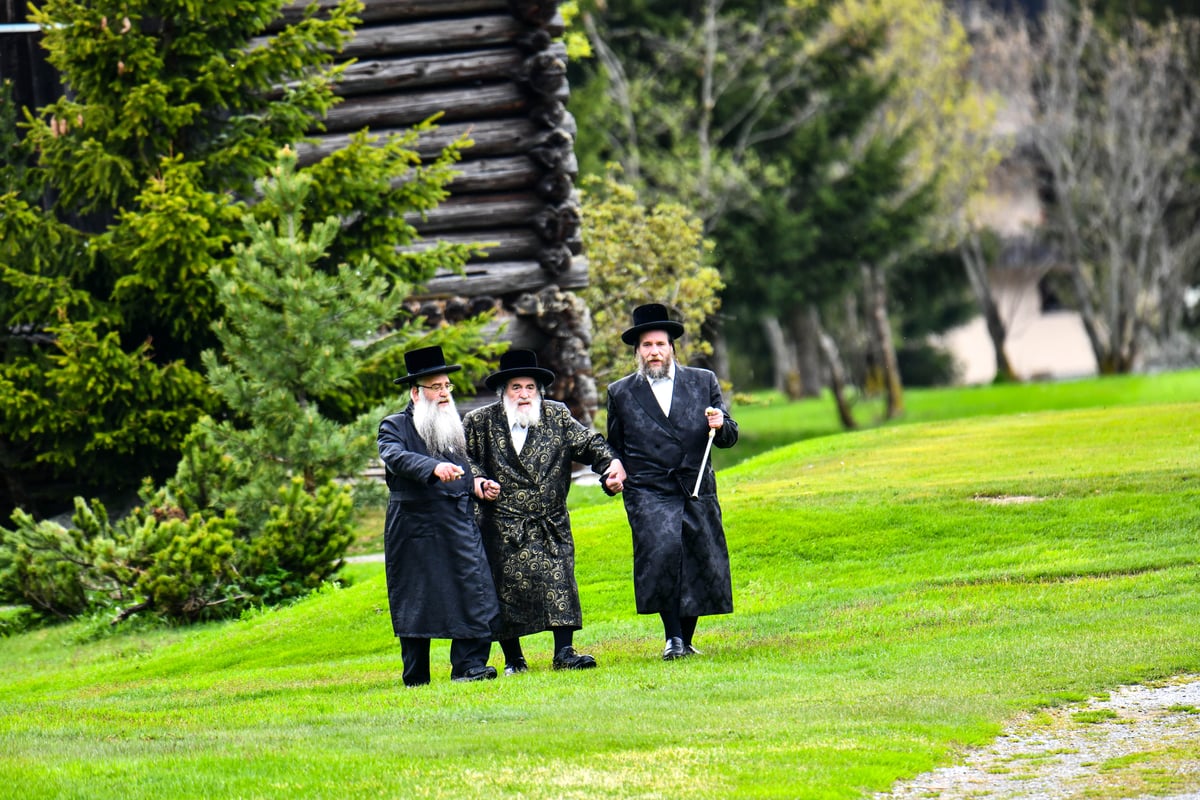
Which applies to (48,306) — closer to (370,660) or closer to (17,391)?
(17,391)

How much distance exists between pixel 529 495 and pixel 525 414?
0.49 m

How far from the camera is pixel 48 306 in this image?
Result: 56.1 ft

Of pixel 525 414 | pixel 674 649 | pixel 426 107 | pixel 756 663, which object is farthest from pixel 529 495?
pixel 426 107

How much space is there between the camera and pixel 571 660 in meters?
10.8

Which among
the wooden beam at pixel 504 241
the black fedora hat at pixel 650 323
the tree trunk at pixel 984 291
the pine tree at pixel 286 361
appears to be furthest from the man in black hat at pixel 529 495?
the tree trunk at pixel 984 291

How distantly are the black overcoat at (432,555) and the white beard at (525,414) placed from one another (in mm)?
466

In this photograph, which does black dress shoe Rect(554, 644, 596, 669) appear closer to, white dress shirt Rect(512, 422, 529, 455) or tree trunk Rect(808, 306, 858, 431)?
white dress shirt Rect(512, 422, 529, 455)

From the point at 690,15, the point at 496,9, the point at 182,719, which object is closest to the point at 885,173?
the point at 690,15

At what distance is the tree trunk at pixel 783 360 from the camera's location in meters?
48.0

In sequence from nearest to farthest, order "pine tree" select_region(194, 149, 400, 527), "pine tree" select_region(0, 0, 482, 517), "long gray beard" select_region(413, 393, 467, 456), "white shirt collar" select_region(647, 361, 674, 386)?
"long gray beard" select_region(413, 393, 467, 456) < "white shirt collar" select_region(647, 361, 674, 386) < "pine tree" select_region(194, 149, 400, 527) < "pine tree" select_region(0, 0, 482, 517)

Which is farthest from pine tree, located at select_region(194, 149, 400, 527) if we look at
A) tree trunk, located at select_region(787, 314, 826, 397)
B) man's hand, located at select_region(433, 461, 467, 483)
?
tree trunk, located at select_region(787, 314, 826, 397)

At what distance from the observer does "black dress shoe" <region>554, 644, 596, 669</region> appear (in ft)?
35.5

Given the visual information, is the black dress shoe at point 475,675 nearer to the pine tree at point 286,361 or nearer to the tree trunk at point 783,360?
the pine tree at point 286,361

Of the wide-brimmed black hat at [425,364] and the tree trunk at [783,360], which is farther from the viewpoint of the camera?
the tree trunk at [783,360]
